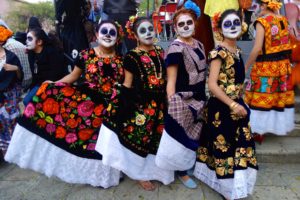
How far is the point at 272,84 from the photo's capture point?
3.40 metres

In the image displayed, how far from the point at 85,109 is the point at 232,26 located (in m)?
1.73

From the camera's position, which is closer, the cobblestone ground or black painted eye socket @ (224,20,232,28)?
black painted eye socket @ (224,20,232,28)

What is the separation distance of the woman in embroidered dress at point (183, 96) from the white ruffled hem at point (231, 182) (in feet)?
0.66

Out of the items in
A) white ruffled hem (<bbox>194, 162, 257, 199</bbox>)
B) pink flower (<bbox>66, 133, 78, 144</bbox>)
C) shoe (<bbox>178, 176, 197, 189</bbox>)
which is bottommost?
shoe (<bbox>178, 176, 197, 189</bbox>)

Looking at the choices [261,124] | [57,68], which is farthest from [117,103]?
[261,124]

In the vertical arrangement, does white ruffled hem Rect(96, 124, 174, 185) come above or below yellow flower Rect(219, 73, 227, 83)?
below

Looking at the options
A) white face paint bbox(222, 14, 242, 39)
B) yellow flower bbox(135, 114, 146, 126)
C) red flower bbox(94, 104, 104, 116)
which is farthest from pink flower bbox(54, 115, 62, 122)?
white face paint bbox(222, 14, 242, 39)

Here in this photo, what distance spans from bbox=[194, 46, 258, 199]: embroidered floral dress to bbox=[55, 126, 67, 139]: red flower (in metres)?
1.53

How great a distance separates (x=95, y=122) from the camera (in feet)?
9.91

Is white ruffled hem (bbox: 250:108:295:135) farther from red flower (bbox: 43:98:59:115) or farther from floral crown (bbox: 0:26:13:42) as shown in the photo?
floral crown (bbox: 0:26:13:42)

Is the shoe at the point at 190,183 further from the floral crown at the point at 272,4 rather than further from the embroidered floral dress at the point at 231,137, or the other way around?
the floral crown at the point at 272,4

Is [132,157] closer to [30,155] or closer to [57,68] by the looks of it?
[30,155]

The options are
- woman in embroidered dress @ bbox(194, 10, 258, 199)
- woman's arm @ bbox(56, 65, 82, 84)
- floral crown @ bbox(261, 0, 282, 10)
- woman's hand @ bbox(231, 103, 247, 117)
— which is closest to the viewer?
woman's hand @ bbox(231, 103, 247, 117)

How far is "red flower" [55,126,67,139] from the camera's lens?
3003 mm
